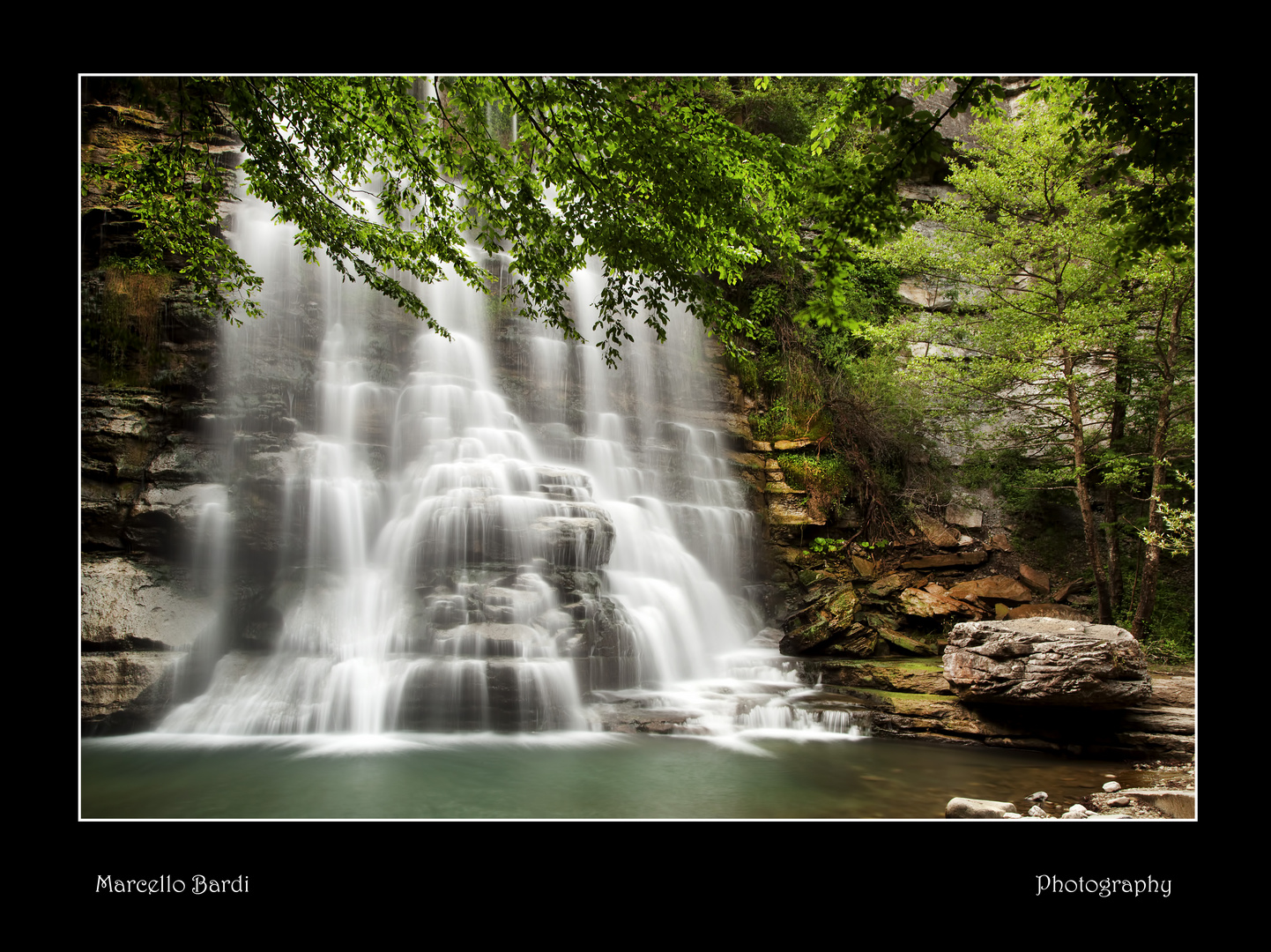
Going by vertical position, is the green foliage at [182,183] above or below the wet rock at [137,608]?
above

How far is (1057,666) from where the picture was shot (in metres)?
5.61

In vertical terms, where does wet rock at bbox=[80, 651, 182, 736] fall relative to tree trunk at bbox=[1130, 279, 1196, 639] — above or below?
below

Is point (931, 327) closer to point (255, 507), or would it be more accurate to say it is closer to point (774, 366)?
point (774, 366)

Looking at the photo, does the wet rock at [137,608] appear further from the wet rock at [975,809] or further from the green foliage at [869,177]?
the wet rock at [975,809]

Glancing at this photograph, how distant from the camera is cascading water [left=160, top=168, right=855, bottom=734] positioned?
21.7 ft

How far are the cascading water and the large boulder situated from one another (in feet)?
4.67

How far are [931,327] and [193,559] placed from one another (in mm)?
11115

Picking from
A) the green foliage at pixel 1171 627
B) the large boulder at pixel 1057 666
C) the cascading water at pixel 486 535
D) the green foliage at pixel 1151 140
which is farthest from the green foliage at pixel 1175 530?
the cascading water at pixel 486 535

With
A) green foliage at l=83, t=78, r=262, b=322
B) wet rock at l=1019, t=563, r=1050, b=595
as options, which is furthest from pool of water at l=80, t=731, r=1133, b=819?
wet rock at l=1019, t=563, r=1050, b=595

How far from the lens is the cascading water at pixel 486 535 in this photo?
21.7 ft

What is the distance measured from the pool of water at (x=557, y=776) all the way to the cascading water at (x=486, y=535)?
0.45 meters

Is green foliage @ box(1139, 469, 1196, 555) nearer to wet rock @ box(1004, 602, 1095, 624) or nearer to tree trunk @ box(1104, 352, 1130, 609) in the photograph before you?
tree trunk @ box(1104, 352, 1130, 609)

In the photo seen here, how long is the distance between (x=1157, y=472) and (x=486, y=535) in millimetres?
8112

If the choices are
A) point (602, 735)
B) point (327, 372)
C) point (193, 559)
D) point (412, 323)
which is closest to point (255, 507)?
point (193, 559)
